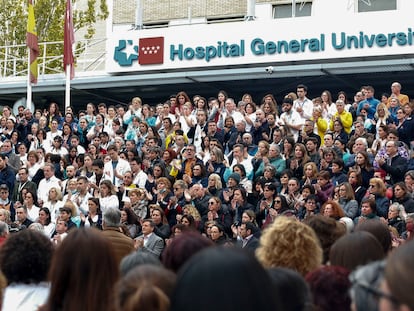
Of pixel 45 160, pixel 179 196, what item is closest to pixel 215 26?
pixel 45 160

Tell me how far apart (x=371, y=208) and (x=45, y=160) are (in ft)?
28.8

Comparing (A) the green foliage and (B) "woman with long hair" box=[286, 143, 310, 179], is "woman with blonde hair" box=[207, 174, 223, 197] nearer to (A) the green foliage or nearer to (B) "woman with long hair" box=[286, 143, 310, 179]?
(B) "woman with long hair" box=[286, 143, 310, 179]

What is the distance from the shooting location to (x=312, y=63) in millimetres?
22750

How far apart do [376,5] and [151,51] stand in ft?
26.5

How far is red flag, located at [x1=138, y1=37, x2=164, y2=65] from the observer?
24.7m

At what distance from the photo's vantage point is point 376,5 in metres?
28.2

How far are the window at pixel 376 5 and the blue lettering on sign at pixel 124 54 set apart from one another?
8.01m

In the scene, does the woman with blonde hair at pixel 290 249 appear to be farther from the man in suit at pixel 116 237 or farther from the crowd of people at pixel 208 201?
the man in suit at pixel 116 237

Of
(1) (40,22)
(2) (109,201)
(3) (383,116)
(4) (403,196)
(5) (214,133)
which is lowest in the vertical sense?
(2) (109,201)

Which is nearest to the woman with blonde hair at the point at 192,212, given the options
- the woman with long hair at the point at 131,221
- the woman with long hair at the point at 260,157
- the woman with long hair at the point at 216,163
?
the woman with long hair at the point at 131,221

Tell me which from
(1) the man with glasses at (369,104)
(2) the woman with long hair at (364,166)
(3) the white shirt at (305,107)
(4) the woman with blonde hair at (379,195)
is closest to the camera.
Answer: (4) the woman with blonde hair at (379,195)

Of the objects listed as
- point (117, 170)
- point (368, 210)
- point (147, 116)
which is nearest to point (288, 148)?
point (117, 170)

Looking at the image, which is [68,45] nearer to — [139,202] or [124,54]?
[124,54]

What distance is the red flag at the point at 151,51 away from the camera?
2469 cm
